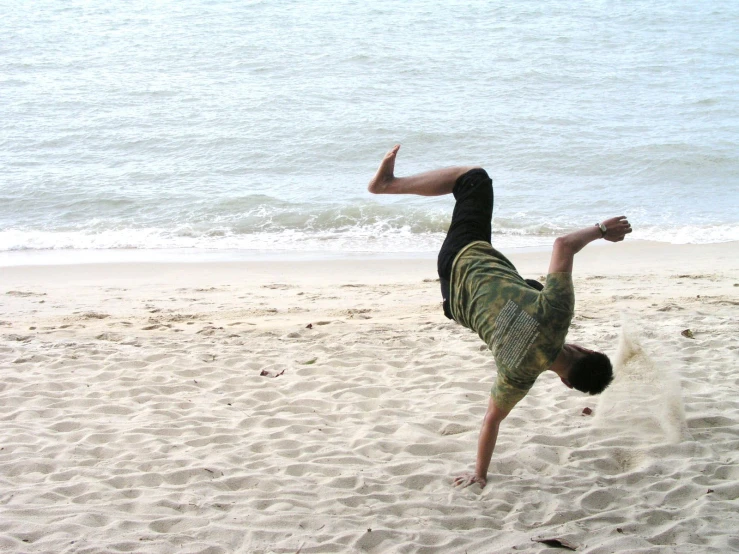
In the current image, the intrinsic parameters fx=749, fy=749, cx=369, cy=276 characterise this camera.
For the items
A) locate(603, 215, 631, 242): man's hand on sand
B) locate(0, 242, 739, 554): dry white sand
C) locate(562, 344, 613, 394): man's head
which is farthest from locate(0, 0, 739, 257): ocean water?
locate(603, 215, 631, 242): man's hand on sand

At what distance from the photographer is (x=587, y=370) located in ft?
12.7

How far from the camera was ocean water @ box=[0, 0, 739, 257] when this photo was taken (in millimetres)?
Answer: 13555

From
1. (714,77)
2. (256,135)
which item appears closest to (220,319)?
(256,135)

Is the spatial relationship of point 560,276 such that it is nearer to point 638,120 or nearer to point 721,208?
point 721,208

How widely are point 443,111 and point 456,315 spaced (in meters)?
17.9

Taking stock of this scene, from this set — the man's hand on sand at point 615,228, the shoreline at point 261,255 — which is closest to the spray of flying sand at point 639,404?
the man's hand on sand at point 615,228

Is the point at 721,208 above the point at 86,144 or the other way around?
the other way around

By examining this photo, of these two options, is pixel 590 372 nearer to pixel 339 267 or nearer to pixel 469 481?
pixel 469 481

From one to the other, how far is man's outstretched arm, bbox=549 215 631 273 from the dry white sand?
1316 millimetres

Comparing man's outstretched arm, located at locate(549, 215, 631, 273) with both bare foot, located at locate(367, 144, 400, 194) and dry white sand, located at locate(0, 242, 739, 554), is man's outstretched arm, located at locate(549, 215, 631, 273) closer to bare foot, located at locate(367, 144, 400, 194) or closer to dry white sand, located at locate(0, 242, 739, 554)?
bare foot, located at locate(367, 144, 400, 194)

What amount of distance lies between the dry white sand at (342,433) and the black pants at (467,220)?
3.70ft

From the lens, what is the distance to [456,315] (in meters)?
3.95

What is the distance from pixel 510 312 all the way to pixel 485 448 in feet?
2.92

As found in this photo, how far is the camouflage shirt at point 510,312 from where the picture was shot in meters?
3.60
